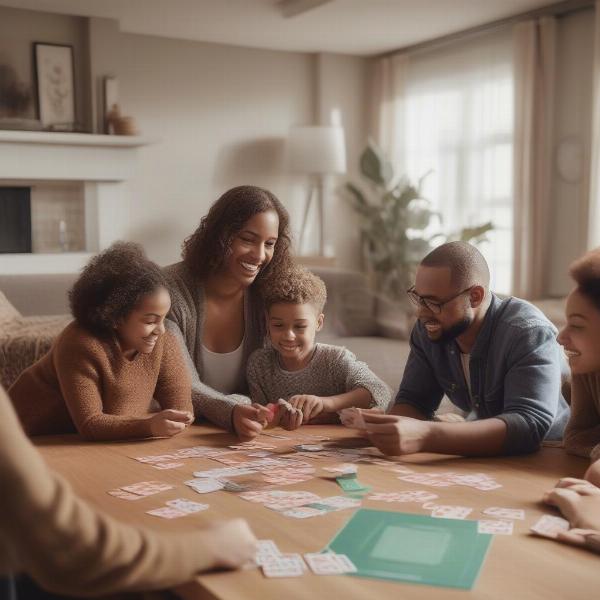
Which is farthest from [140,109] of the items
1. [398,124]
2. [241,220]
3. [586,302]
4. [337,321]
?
[586,302]

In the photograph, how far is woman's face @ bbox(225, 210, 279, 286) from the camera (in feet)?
8.42

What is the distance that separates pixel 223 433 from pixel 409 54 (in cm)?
647

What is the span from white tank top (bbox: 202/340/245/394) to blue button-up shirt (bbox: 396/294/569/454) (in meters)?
0.53

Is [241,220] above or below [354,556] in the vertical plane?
above

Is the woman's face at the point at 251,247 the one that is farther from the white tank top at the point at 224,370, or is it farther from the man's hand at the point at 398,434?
the man's hand at the point at 398,434

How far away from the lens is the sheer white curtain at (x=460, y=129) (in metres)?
7.00

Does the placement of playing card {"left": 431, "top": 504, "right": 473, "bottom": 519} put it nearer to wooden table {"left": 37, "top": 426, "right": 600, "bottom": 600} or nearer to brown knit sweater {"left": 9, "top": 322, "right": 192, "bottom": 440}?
wooden table {"left": 37, "top": 426, "right": 600, "bottom": 600}

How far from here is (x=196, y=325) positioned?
258 cm

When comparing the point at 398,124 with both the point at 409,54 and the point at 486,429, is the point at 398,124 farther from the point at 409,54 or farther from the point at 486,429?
the point at 486,429

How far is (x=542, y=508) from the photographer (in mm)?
1550

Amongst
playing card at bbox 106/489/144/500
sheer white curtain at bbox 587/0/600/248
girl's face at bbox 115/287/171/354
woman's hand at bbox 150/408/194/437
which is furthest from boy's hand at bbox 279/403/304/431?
sheer white curtain at bbox 587/0/600/248

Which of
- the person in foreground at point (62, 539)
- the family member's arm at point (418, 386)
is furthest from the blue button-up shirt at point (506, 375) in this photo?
the person in foreground at point (62, 539)

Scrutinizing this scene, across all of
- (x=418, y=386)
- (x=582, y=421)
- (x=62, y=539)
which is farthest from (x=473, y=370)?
(x=62, y=539)

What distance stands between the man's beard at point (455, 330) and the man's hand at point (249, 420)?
1.59 ft
